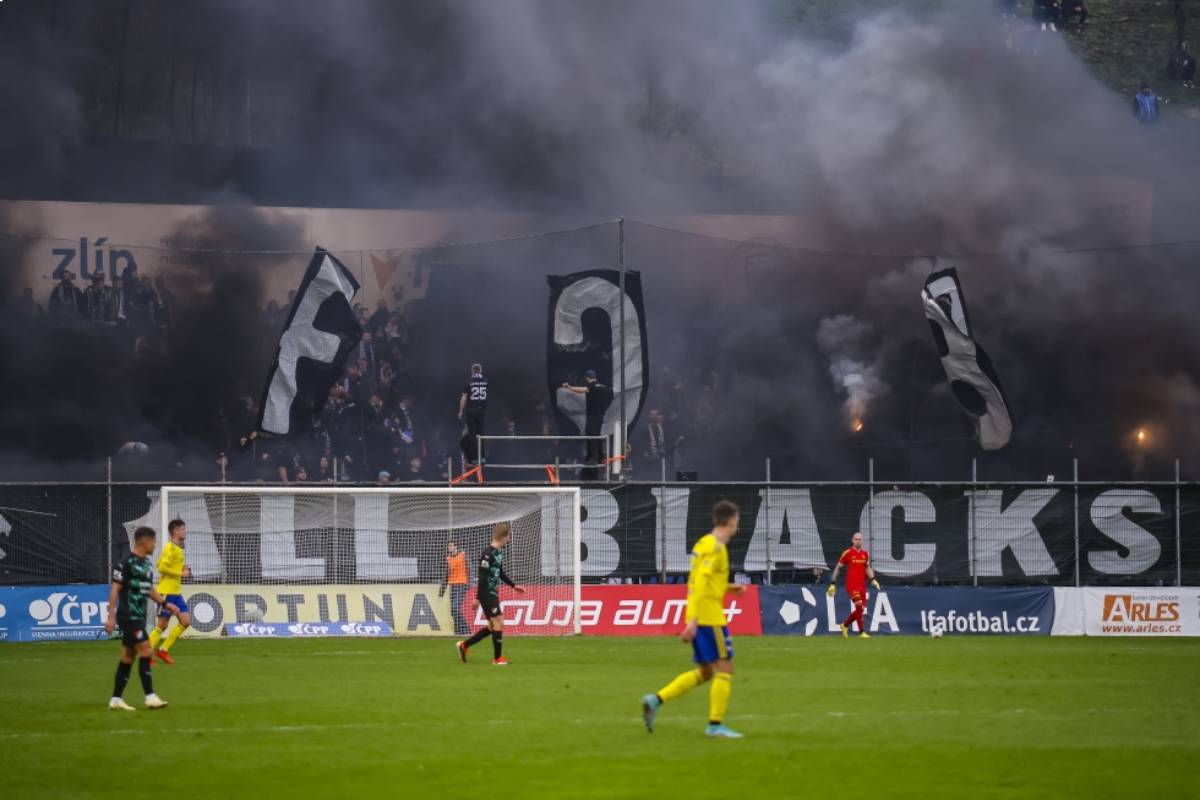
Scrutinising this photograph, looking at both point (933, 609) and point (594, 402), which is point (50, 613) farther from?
point (933, 609)

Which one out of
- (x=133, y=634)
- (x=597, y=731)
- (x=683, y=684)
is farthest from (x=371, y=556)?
(x=683, y=684)

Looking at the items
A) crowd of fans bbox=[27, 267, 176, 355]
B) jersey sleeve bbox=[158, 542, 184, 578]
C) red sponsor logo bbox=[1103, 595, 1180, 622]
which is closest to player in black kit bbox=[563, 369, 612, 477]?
red sponsor logo bbox=[1103, 595, 1180, 622]

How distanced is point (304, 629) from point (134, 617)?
544 inches

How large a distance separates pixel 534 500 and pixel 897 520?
7.61 metres

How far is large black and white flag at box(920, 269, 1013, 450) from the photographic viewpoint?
115 feet

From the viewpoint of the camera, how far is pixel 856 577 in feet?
90.6

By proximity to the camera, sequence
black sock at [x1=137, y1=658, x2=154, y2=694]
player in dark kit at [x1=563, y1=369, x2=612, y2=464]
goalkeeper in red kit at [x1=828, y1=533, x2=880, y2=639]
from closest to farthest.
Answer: black sock at [x1=137, y1=658, x2=154, y2=694] → goalkeeper in red kit at [x1=828, y1=533, x2=880, y2=639] → player in dark kit at [x1=563, y1=369, x2=612, y2=464]

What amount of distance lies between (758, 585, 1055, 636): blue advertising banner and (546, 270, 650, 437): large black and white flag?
529cm

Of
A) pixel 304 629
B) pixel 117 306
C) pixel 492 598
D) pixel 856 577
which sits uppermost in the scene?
pixel 117 306

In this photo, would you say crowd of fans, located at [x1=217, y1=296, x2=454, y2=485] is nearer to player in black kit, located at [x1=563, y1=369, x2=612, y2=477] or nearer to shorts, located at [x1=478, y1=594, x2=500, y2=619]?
player in black kit, located at [x1=563, y1=369, x2=612, y2=477]

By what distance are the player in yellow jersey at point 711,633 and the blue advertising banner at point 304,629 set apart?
1663 cm

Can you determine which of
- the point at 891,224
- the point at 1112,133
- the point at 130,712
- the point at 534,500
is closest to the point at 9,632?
the point at 534,500

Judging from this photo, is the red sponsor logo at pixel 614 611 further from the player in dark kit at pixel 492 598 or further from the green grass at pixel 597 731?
the green grass at pixel 597 731

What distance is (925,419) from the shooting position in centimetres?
3719
